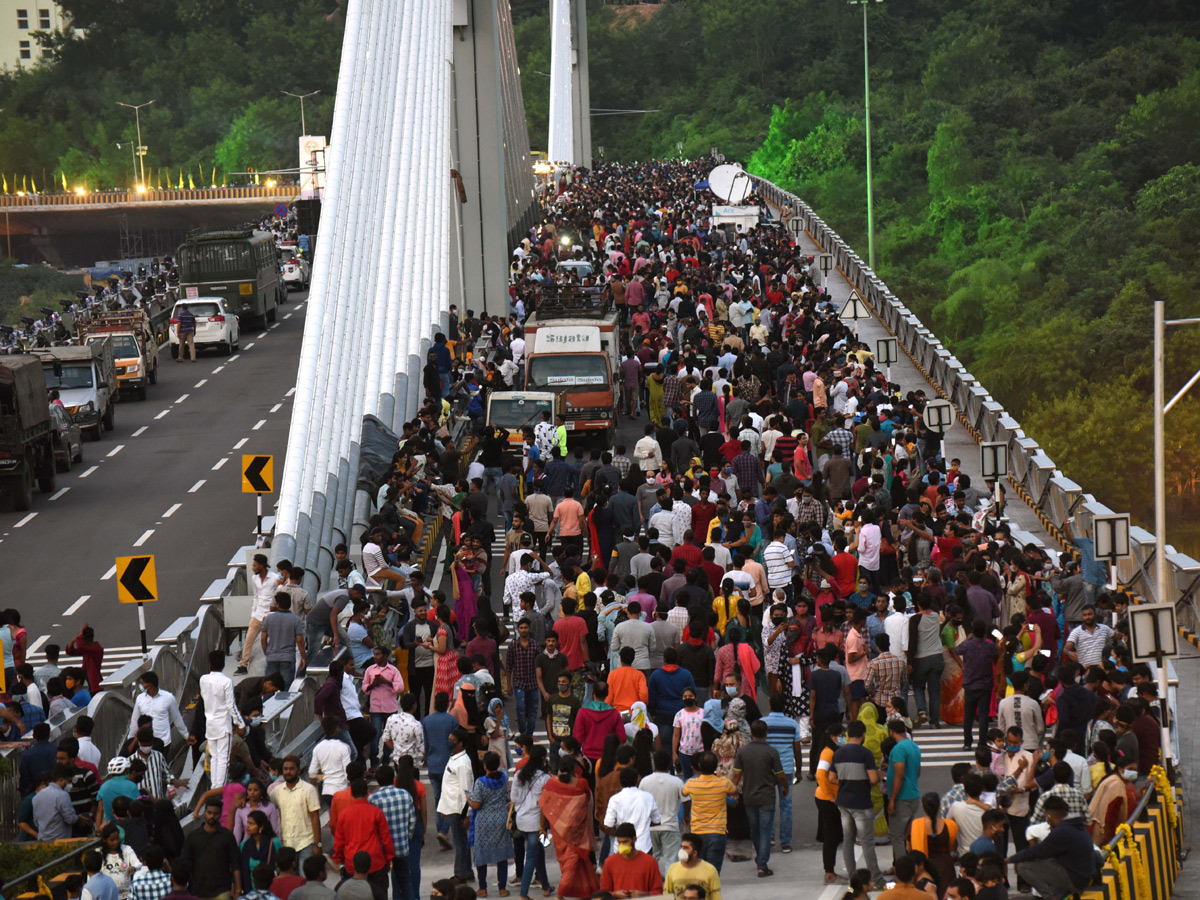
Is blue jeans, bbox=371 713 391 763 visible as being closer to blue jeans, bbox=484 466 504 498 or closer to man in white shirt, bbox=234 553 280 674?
man in white shirt, bbox=234 553 280 674

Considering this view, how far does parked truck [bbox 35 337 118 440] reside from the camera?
36438 mm

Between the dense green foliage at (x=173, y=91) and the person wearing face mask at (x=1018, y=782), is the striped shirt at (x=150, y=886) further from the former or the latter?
the dense green foliage at (x=173, y=91)

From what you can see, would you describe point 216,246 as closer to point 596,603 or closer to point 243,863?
point 596,603

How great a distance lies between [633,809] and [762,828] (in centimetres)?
165

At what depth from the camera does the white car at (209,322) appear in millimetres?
48438

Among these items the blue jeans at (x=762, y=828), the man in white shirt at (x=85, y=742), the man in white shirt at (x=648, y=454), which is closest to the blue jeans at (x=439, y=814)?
the blue jeans at (x=762, y=828)

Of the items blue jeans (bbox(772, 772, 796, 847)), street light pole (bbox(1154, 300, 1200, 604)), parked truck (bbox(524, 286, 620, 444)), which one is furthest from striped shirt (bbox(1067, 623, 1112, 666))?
parked truck (bbox(524, 286, 620, 444))

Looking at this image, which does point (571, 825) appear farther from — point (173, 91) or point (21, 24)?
point (21, 24)

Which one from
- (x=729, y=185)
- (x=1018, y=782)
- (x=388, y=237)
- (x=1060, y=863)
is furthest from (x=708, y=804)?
(x=729, y=185)

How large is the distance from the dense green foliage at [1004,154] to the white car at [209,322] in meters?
24.0

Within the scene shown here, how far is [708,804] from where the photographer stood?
1242 cm

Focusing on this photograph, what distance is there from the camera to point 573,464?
22984mm

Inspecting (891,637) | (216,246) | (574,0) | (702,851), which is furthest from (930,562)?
(574,0)

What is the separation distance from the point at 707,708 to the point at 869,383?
12970mm
